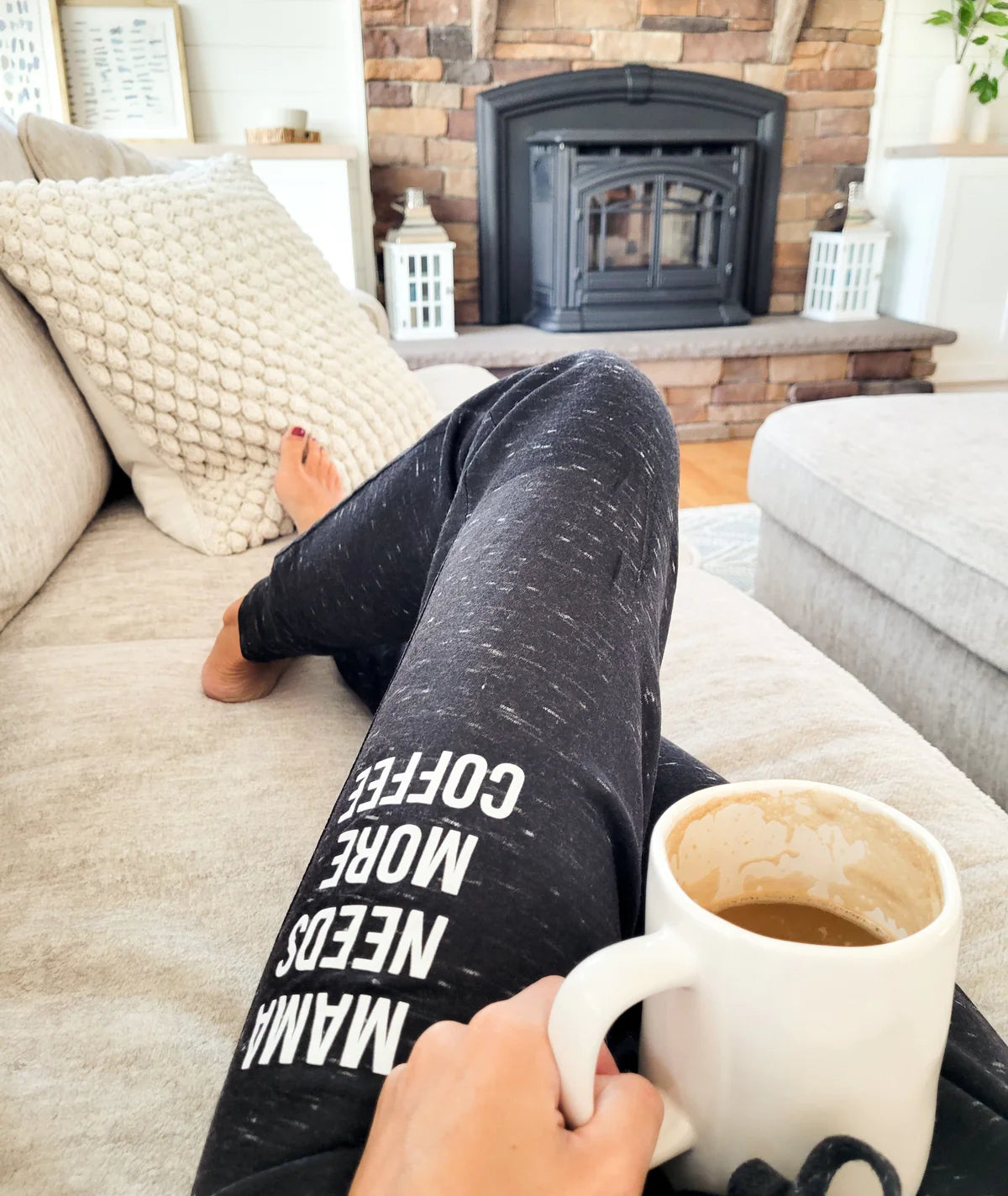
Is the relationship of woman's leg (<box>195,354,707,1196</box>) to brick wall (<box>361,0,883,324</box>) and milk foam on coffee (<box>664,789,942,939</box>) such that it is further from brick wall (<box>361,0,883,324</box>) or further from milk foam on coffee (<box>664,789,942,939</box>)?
brick wall (<box>361,0,883,324</box>)

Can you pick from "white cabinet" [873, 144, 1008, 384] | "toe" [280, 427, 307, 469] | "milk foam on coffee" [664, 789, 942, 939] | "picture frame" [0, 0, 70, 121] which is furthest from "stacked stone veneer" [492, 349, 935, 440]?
"milk foam on coffee" [664, 789, 942, 939]

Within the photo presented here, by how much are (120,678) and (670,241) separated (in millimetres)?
2896

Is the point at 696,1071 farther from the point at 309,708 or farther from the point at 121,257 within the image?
the point at 121,257

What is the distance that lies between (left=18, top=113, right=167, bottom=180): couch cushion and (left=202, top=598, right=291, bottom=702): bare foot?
73 centimetres

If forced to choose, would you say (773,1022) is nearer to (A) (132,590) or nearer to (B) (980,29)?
(A) (132,590)

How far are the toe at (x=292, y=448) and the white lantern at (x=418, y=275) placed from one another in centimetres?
209

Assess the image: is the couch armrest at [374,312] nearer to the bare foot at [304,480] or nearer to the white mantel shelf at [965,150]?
the bare foot at [304,480]

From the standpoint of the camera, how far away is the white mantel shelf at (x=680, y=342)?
9.83 feet

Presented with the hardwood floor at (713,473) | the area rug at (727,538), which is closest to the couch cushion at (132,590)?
the area rug at (727,538)

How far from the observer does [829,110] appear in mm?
3338

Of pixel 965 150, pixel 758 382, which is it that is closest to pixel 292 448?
pixel 758 382

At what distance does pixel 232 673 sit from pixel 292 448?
0.38 metres

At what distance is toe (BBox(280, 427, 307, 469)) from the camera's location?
3.70ft

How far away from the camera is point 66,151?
1.25 metres
